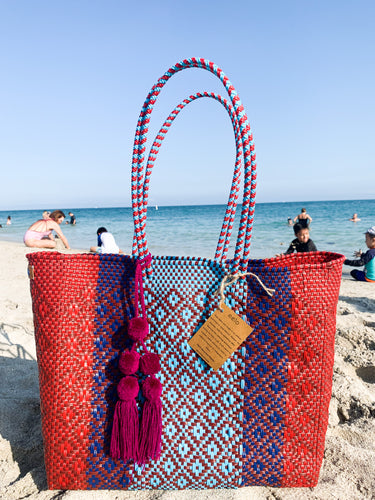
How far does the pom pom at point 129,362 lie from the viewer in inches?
47.4

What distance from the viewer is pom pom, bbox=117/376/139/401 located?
3.96 feet

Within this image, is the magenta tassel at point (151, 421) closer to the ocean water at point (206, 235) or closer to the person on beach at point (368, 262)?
the person on beach at point (368, 262)

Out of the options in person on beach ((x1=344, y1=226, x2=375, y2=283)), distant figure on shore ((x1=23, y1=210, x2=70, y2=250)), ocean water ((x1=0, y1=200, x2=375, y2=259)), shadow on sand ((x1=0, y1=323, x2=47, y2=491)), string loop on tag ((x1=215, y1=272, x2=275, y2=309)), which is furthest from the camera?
ocean water ((x1=0, y1=200, x2=375, y2=259))

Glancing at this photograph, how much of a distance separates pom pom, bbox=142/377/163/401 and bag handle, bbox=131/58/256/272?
1.38 feet

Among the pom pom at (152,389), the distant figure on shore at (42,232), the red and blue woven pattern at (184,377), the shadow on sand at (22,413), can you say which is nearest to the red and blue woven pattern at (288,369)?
the red and blue woven pattern at (184,377)

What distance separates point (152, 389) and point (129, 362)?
120mm

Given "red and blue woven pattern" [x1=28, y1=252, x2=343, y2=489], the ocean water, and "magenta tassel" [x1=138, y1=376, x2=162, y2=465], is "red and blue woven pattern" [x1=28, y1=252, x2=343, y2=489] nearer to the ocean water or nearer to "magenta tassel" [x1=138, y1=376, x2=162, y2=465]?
"magenta tassel" [x1=138, y1=376, x2=162, y2=465]

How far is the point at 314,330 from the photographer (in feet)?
4.00

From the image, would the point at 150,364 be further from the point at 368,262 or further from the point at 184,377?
the point at 368,262

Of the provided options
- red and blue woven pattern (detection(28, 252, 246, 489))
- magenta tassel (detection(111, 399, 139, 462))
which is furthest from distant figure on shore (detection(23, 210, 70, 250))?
magenta tassel (detection(111, 399, 139, 462))

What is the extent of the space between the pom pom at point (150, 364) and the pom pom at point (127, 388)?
0.16 feet

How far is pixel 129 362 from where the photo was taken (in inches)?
47.4

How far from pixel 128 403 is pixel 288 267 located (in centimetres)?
69

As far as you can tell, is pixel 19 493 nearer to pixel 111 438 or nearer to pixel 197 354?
pixel 111 438
